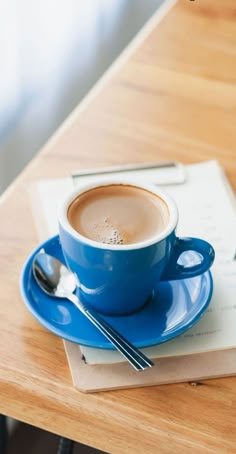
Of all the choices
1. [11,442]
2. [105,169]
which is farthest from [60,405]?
[11,442]

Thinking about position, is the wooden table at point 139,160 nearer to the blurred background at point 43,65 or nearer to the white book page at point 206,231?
the white book page at point 206,231

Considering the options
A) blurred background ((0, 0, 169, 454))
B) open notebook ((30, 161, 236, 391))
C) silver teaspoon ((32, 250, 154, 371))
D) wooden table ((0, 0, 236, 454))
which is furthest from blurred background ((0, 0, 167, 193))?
silver teaspoon ((32, 250, 154, 371))

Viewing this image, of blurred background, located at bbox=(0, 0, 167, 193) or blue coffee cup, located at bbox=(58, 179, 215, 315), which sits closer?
blue coffee cup, located at bbox=(58, 179, 215, 315)

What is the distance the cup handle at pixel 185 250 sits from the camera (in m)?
0.59

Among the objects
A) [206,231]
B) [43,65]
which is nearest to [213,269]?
[206,231]

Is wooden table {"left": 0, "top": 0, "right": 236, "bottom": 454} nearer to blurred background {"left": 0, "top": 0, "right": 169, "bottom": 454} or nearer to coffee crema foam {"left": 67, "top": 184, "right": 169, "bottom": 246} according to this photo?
coffee crema foam {"left": 67, "top": 184, "right": 169, "bottom": 246}

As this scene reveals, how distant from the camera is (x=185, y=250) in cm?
59

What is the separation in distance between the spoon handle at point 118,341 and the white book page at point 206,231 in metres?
0.01

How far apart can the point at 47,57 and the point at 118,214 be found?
699 millimetres

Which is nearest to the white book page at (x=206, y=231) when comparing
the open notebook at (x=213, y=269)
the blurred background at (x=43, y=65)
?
the open notebook at (x=213, y=269)

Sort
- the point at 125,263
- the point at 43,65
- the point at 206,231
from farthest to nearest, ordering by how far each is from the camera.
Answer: the point at 43,65 → the point at 206,231 → the point at 125,263

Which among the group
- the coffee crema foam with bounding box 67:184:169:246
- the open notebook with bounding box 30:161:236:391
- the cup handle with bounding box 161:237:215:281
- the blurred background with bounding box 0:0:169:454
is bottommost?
the blurred background with bounding box 0:0:169:454

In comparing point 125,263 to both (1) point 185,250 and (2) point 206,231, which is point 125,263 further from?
(2) point 206,231

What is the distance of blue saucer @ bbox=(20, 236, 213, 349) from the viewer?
58 centimetres
